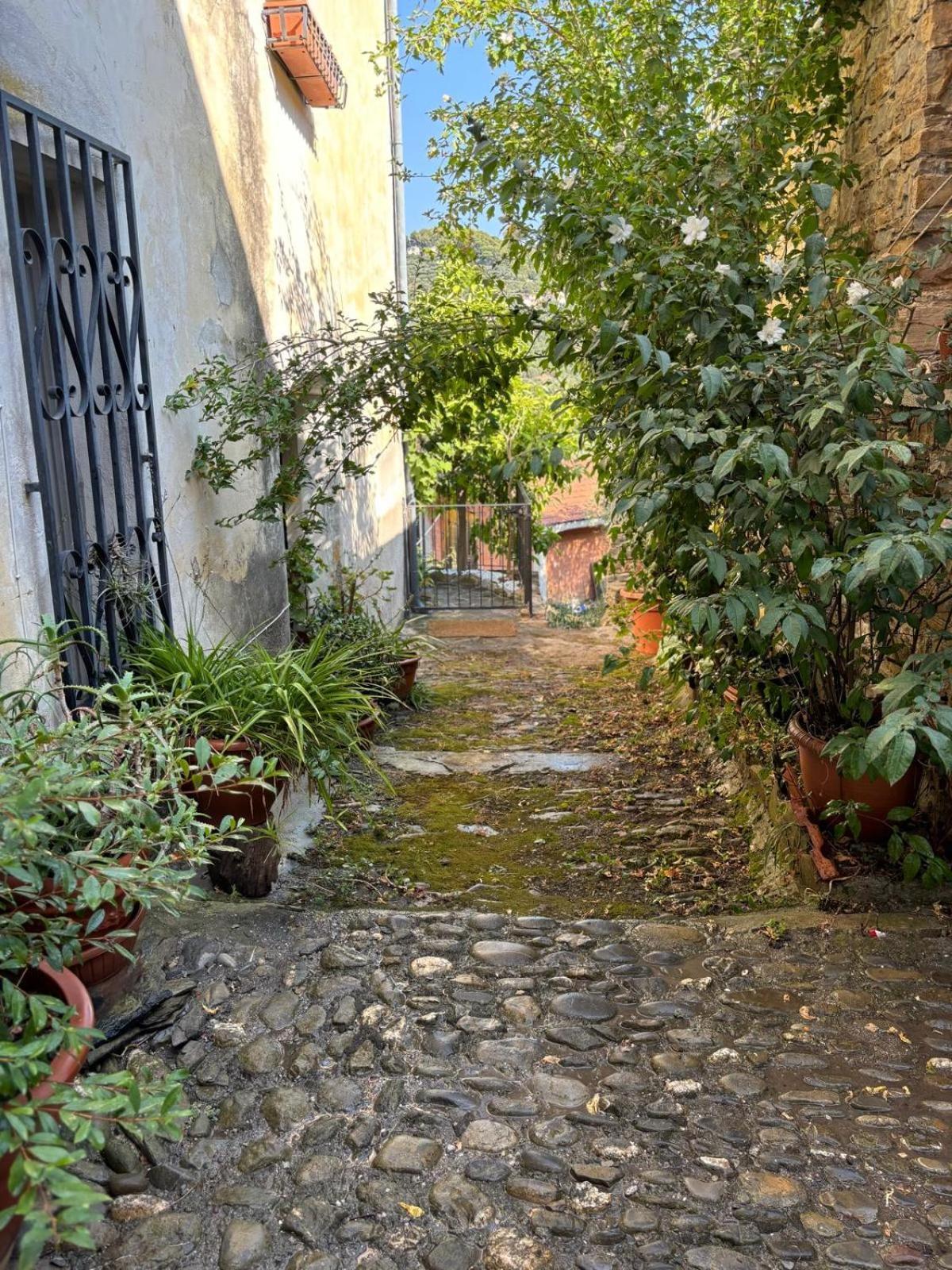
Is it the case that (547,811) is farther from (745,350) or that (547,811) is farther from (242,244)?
(242,244)

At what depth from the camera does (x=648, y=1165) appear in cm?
202

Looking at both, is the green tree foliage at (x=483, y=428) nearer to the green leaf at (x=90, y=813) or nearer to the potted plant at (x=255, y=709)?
the potted plant at (x=255, y=709)

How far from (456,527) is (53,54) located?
30.8ft

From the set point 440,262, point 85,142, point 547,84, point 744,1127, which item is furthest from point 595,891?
point 440,262

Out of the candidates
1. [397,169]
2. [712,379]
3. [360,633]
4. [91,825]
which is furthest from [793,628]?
[397,169]

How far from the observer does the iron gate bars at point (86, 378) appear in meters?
2.64

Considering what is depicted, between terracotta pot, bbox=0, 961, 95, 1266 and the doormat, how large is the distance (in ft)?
27.1

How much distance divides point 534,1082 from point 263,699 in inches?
58.3

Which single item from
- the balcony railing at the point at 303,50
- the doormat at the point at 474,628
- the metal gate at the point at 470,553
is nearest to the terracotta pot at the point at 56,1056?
the balcony railing at the point at 303,50

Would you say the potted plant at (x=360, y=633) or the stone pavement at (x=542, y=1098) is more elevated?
the potted plant at (x=360, y=633)

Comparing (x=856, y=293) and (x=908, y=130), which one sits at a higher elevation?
(x=908, y=130)

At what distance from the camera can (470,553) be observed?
487 inches

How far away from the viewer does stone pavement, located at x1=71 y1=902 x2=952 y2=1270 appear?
1831 millimetres

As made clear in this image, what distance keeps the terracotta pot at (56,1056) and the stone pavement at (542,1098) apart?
1.22ft
